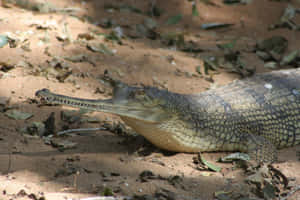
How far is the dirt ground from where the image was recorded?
3.16 m

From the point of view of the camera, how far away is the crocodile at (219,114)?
359 centimetres

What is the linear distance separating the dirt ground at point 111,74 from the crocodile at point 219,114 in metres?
0.17

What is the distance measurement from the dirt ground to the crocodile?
17 cm

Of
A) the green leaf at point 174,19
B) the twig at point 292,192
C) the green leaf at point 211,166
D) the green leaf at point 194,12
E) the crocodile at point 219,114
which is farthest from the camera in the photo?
the green leaf at point 194,12

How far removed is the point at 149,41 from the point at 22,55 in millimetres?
2299

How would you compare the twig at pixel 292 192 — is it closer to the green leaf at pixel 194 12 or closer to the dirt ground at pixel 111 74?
the dirt ground at pixel 111 74

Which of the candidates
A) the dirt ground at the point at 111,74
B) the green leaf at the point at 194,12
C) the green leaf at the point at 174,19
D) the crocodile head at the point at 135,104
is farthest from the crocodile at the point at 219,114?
the green leaf at the point at 194,12

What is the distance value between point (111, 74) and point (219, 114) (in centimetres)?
186

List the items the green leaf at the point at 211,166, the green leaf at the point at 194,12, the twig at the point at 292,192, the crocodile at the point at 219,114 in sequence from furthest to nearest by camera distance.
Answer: the green leaf at the point at 194,12, the green leaf at the point at 211,166, the crocodile at the point at 219,114, the twig at the point at 292,192

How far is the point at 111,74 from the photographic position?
17.7 feet

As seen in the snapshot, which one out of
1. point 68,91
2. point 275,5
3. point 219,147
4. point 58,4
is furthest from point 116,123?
point 275,5

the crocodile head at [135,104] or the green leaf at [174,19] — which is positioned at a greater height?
the green leaf at [174,19]

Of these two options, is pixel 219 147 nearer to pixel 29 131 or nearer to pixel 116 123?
pixel 116 123

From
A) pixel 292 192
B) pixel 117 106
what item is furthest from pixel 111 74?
pixel 292 192
